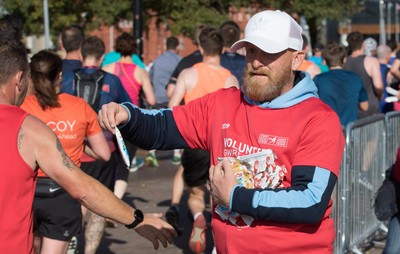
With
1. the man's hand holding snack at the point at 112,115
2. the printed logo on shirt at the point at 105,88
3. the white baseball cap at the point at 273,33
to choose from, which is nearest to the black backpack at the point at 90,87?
the printed logo on shirt at the point at 105,88

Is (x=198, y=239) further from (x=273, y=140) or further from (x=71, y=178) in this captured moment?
(x=273, y=140)

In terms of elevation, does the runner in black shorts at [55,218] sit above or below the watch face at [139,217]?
below

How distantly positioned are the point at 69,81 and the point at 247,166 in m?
4.69

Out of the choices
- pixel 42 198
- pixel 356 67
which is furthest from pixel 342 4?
pixel 42 198

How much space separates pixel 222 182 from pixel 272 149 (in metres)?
0.28

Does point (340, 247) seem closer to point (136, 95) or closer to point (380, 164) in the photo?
point (380, 164)

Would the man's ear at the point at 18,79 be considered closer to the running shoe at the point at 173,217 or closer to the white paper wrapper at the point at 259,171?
the white paper wrapper at the point at 259,171

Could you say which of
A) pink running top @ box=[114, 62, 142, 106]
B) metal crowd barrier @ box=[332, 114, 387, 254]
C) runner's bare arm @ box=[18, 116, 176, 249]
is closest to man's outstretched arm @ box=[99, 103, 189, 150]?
runner's bare arm @ box=[18, 116, 176, 249]

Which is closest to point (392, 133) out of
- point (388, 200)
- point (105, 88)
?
point (105, 88)

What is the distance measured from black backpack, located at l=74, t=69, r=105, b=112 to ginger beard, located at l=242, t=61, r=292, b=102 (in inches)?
163

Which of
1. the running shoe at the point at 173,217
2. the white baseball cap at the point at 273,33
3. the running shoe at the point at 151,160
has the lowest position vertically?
Answer: the running shoe at the point at 151,160

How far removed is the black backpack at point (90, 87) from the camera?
7801 mm

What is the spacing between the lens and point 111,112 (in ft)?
12.5

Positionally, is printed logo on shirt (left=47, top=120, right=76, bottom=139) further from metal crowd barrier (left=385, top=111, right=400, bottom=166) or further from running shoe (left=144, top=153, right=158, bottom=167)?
running shoe (left=144, top=153, right=158, bottom=167)
